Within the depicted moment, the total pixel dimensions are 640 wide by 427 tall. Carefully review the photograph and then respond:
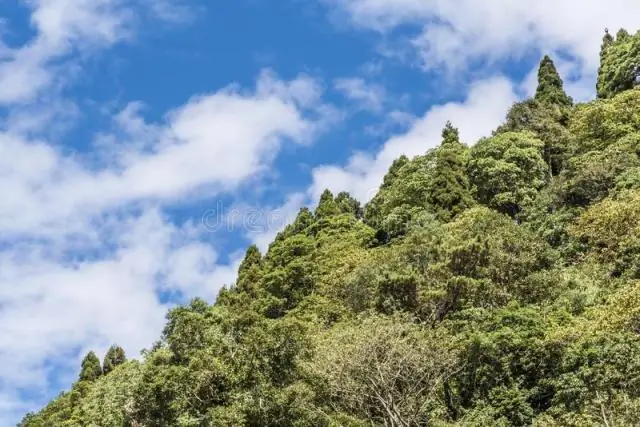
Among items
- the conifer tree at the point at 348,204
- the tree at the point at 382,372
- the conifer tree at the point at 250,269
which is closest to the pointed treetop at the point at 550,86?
the conifer tree at the point at 348,204

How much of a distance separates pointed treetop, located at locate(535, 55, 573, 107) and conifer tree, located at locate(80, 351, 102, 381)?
4760 cm

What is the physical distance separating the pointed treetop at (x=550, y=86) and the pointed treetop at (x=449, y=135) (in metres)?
8.65

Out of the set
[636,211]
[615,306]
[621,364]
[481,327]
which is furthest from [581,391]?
[636,211]

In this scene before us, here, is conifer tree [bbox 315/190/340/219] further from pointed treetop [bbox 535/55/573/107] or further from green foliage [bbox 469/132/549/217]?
pointed treetop [bbox 535/55/573/107]

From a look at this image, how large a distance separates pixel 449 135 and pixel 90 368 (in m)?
38.8

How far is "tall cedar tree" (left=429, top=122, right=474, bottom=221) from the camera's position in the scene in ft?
157

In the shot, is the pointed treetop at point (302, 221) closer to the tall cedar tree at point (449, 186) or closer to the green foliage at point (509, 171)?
the tall cedar tree at point (449, 186)

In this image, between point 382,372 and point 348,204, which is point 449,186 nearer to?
point 348,204

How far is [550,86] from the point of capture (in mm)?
65625

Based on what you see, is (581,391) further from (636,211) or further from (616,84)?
(616,84)

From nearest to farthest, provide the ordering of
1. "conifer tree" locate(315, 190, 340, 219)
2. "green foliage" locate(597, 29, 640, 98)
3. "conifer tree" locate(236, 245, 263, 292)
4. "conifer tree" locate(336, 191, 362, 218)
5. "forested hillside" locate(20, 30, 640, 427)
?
"forested hillside" locate(20, 30, 640, 427) < "conifer tree" locate(236, 245, 263, 292) < "green foliage" locate(597, 29, 640, 98) < "conifer tree" locate(315, 190, 340, 219) < "conifer tree" locate(336, 191, 362, 218)

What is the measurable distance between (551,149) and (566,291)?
25.2 meters

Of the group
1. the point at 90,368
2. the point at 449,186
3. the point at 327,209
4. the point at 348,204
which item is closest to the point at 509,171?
the point at 449,186

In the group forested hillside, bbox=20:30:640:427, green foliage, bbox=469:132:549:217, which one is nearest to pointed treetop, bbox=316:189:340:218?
forested hillside, bbox=20:30:640:427
